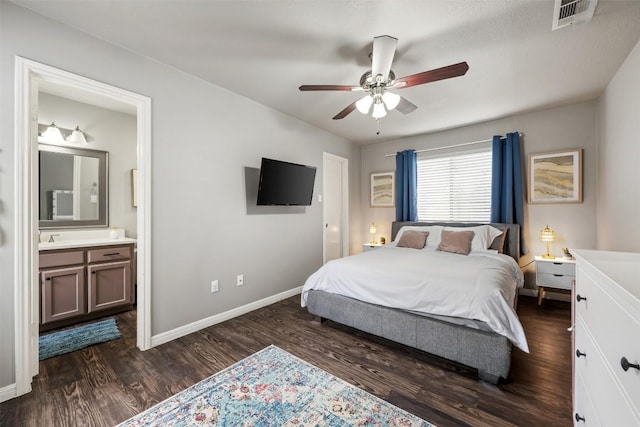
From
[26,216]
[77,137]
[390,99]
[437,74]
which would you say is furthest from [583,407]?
[77,137]

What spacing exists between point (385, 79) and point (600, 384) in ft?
7.17

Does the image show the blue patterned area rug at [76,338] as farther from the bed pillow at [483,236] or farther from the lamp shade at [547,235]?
the lamp shade at [547,235]

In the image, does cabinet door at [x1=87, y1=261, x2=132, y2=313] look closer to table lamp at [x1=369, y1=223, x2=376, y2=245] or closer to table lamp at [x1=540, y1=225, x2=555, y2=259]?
table lamp at [x1=369, y1=223, x2=376, y2=245]

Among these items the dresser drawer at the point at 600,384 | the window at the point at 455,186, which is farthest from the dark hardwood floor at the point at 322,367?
the window at the point at 455,186

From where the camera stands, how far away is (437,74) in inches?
75.2

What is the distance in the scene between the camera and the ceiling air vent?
5.59ft

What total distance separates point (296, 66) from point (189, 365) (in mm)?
2775

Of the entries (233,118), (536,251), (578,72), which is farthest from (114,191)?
(536,251)

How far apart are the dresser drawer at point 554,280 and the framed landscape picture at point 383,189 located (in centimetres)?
242

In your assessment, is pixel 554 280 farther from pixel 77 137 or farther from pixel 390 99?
pixel 77 137

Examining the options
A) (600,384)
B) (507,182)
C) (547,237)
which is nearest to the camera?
(600,384)

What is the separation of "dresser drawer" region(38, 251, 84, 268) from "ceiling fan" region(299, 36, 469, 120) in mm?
2976

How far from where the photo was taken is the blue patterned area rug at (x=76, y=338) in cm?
235

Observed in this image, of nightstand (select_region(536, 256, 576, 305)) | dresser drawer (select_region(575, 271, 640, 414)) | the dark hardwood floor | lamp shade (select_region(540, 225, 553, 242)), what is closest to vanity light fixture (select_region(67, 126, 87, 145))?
the dark hardwood floor
